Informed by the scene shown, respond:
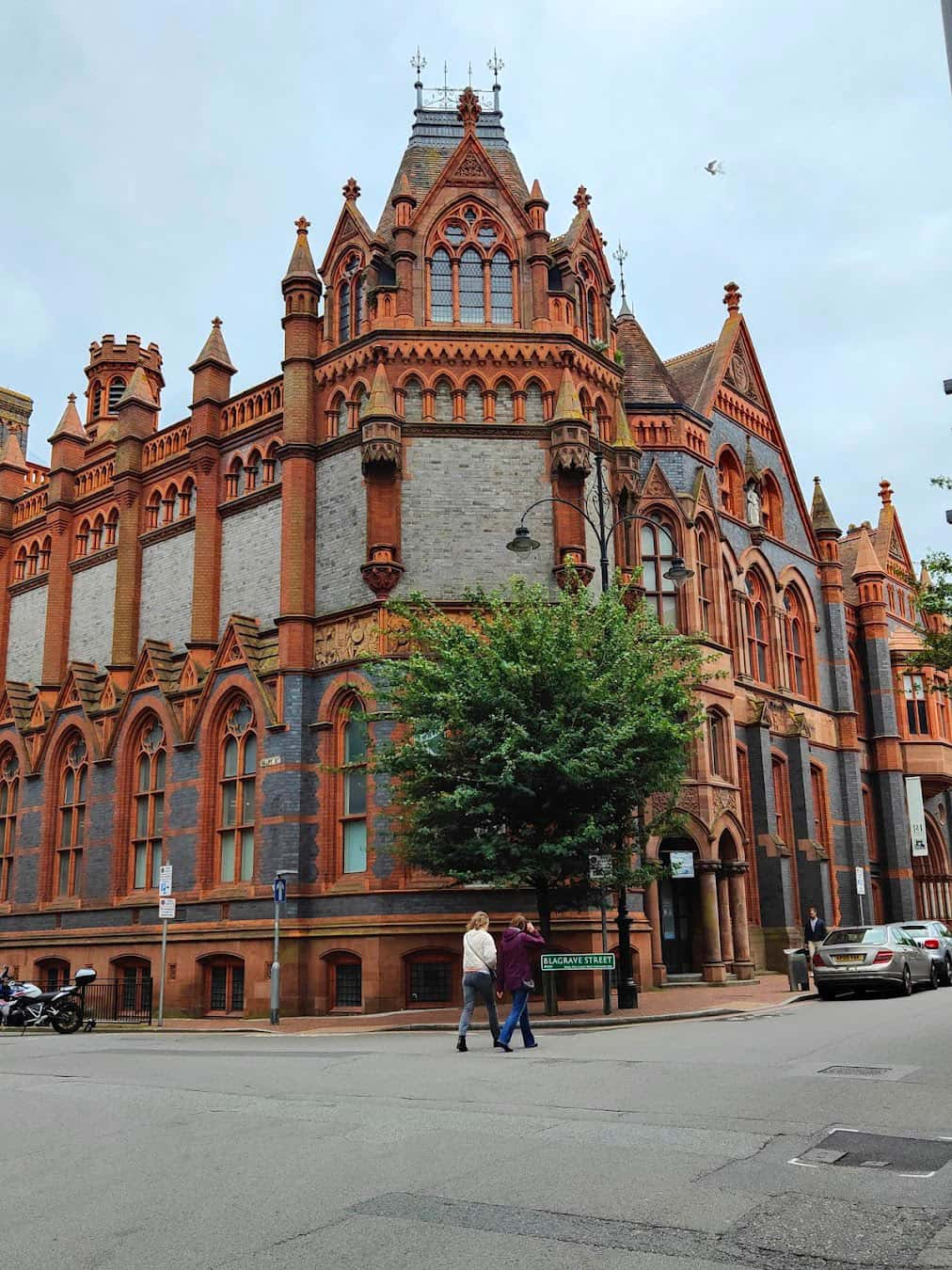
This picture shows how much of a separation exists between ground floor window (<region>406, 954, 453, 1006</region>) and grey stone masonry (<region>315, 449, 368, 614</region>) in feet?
25.0

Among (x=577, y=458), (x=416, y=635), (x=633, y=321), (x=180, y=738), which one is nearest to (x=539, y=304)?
(x=577, y=458)

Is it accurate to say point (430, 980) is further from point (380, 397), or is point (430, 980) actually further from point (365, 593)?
point (380, 397)

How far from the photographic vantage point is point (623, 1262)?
19.6 feet

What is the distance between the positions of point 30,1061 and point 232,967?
11.4 meters

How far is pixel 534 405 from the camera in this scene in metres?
28.2

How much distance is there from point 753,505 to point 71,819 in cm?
2086

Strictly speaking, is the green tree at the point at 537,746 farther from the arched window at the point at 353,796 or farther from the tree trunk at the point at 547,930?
the arched window at the point at 353,796

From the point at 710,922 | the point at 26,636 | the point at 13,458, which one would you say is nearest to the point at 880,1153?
the point at 710,922

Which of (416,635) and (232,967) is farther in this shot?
(232,967)

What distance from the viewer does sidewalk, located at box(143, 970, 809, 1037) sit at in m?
20.1

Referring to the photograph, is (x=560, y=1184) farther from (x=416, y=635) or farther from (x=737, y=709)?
(x=737, y=709)

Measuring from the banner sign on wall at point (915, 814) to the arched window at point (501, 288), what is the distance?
2218cm

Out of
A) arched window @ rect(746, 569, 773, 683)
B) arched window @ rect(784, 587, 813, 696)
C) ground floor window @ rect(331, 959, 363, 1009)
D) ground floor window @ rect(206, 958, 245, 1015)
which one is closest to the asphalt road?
ground floor window @ rect(331, 959, 363, 1009)

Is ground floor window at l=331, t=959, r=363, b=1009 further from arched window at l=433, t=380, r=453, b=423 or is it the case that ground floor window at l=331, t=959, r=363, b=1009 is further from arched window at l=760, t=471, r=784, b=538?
arched window at l=760, t=471, r=784, b=538
